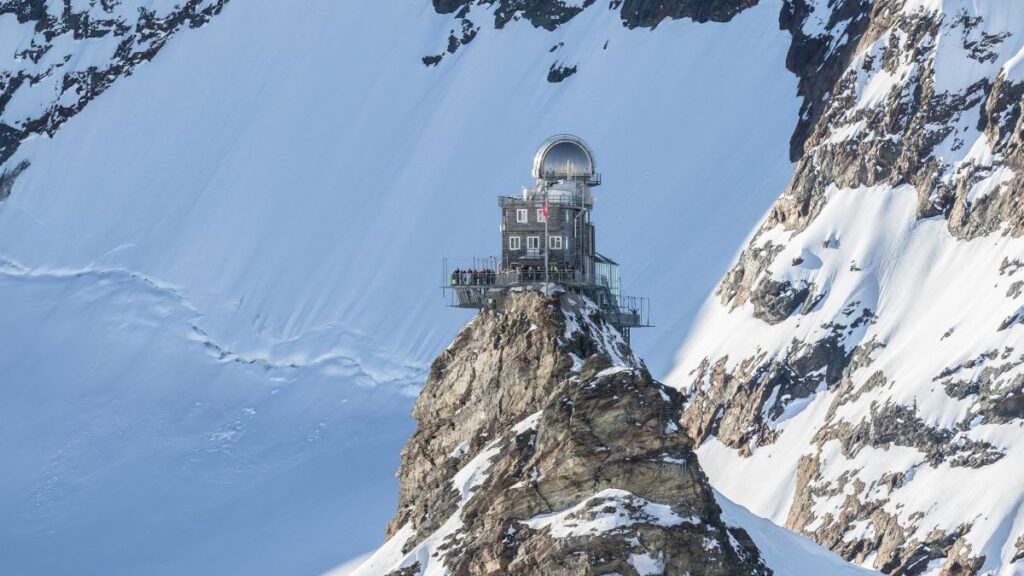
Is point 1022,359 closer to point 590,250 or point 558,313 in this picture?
point 590,250

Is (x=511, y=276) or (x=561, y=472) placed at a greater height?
(x=511, y=276)

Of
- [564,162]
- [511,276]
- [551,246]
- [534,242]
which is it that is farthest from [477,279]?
[564,162]

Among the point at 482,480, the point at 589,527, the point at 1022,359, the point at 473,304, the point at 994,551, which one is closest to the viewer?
the point at 589,527

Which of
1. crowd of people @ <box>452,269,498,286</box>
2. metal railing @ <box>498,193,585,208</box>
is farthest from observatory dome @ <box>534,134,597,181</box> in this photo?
crowd of people @ <box>452,269,498,286</box>

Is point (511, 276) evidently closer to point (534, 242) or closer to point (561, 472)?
point (534, 242)

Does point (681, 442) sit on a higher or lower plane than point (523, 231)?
lower

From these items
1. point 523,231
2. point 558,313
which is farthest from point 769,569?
point 523,231

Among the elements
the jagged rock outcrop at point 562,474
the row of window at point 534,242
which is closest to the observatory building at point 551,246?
the row of window at point 534,242
